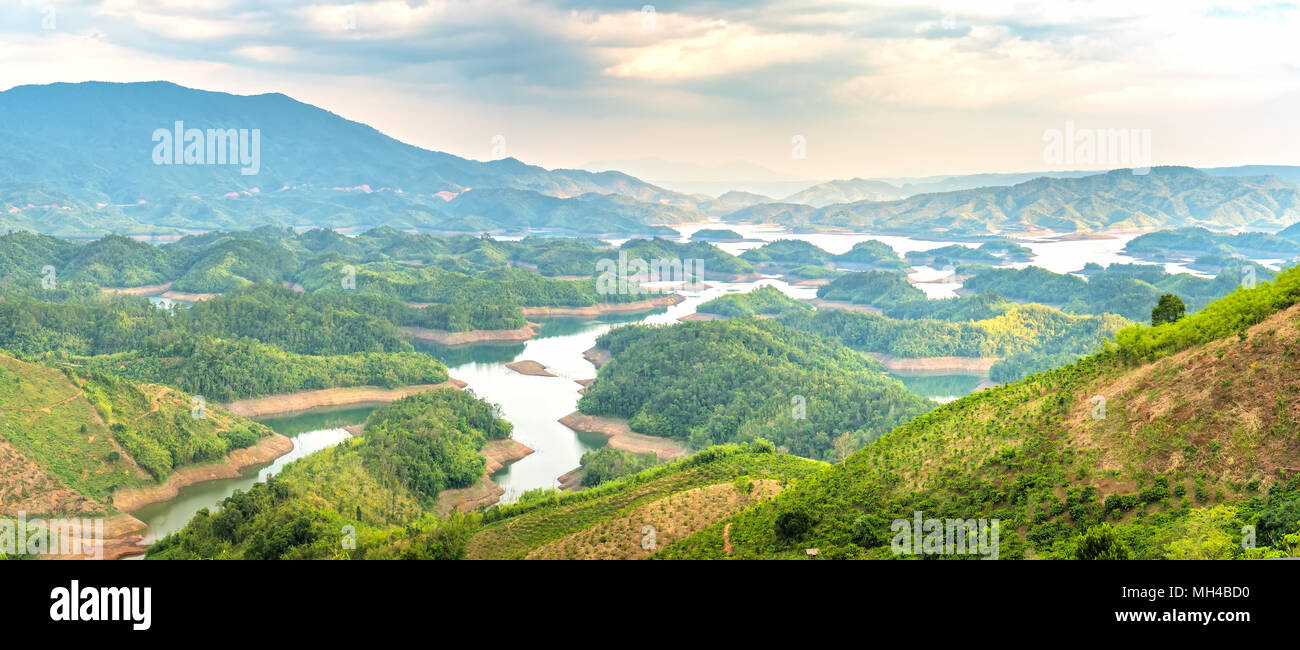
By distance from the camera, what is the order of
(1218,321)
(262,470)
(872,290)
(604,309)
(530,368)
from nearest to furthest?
1. (1218,321)
2. (262,470)
3. (530,368)
4. (604,309)
5. (872,290)

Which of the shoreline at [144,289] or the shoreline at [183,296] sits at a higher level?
the shoreline at [144,289]

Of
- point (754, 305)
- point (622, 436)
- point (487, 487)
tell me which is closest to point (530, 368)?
point (622, 436)

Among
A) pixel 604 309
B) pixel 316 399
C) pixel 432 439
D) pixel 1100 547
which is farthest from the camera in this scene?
pixel 604 309

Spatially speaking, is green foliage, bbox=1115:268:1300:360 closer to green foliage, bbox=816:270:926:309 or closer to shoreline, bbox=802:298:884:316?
green foliage, bbox=816:270:926:309

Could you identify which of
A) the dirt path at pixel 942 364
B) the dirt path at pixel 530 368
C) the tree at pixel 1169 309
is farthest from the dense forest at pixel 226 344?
the tree at pixel 1169 309

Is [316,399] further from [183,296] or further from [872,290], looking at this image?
[872,290]

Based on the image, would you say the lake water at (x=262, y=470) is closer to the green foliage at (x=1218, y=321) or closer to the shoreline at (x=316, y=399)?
the shoreline at (x=316, y=399)
